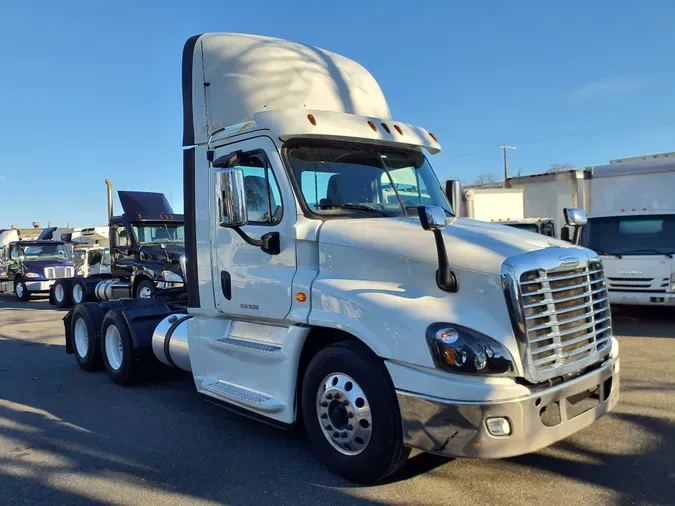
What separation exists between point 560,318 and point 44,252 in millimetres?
21663

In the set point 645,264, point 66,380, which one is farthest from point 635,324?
point 66,380

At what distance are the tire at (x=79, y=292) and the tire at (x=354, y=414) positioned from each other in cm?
1388

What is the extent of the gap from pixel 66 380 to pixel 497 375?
19.8 feet

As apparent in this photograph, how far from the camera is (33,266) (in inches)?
798

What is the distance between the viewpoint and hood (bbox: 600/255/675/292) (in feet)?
30.6

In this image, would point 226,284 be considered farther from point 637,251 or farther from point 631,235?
point 631,235

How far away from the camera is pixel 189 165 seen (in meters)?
5.24

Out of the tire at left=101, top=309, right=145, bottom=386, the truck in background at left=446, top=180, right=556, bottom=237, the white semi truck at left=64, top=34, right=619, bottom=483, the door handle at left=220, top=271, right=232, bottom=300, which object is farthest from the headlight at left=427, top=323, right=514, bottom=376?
the truck in background at left=446, top=180, right=556, bottom=237

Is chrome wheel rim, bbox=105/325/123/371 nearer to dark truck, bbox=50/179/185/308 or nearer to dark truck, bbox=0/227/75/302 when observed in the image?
dark truck, bbox=50/179/185/308

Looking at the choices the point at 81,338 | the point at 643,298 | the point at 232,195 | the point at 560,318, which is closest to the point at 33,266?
the point at 81,338

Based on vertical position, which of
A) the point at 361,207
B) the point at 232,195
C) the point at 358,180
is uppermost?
the point at 358,180

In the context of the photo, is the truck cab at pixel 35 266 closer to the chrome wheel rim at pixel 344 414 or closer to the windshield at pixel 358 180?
the windshield at pixel 358 180

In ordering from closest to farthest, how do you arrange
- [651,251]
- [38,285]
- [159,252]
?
[651,251]
[159,252]
[38,285]

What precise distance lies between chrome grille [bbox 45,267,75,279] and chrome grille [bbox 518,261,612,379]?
65.9ft
